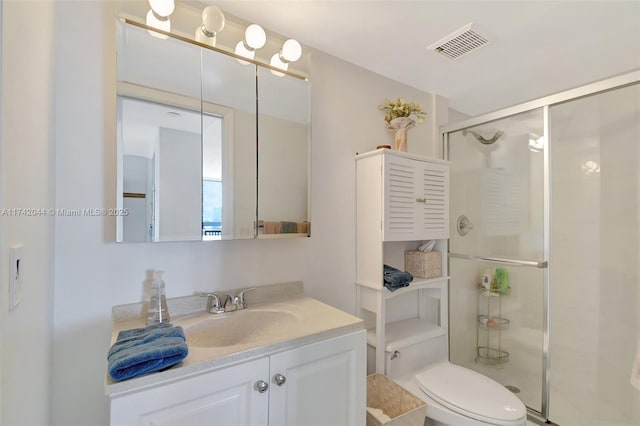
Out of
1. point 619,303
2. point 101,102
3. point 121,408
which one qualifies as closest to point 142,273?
point 121,408

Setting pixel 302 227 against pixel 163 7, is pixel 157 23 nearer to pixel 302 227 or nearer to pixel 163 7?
pixel 163 7

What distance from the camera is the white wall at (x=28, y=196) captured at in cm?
53

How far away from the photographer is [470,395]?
1.41m

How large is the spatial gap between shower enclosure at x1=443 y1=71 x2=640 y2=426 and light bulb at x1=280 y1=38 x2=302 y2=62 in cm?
125

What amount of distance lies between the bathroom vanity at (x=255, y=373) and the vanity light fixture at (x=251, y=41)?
3.73ft

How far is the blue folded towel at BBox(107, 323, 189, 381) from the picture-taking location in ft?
2.40

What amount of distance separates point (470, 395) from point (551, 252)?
4.09 ft

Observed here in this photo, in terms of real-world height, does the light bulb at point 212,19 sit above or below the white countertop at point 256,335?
above

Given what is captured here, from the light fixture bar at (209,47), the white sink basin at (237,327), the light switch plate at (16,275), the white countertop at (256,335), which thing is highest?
the light fixture bar at (209,47)

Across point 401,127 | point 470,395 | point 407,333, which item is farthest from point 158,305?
point 401,127

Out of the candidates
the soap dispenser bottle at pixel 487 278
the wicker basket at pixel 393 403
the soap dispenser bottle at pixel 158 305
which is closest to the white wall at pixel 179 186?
the soap dispenser bottle at pixel 158 305

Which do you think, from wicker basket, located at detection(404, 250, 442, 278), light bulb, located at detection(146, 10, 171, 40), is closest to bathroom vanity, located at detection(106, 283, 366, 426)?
wicker basket, located at detection(404, 250, 442, 278)

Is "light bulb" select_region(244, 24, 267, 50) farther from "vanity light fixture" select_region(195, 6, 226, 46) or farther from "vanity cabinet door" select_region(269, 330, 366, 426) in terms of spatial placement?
"vanity cabinet door" select_region(269, 330, 366, 426)

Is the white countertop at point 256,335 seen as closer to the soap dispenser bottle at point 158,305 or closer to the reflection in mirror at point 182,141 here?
the soap dispenser bottle at point 158,305
